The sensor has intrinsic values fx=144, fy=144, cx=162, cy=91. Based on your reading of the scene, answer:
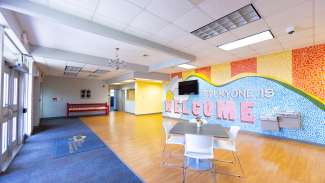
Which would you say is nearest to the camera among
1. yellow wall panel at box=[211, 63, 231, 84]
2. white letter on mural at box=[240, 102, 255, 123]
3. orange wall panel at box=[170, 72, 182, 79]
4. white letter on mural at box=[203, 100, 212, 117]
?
white letter on mural at box=[240, 102, 255, 123]

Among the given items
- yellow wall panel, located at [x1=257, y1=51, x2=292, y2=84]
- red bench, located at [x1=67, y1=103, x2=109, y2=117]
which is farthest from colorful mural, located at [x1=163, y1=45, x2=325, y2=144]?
red bench, located at [x1=67, y1=103, x2=109, y2=117]

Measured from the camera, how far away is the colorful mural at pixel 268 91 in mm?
4215

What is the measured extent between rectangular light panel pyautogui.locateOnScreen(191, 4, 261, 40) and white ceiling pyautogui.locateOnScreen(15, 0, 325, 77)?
5.1 inches

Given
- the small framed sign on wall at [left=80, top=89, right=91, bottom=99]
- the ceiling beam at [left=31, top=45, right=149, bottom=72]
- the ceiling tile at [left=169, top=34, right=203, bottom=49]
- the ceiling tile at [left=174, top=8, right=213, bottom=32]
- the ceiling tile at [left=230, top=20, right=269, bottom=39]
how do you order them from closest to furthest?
the ceiling tile at [left=174, top=8, right=213, bottom=32] → the ceiling tile at [left=230, top=20, right=269, bottom=39] → the ceiling tile at [left=169, top=34, right=203, bottom=49] → the ceiling beam at [left=31, top=45, right=149, bottom=72] → the small framed sign on wall at [left=80, top=89, right=91, bottom=99]

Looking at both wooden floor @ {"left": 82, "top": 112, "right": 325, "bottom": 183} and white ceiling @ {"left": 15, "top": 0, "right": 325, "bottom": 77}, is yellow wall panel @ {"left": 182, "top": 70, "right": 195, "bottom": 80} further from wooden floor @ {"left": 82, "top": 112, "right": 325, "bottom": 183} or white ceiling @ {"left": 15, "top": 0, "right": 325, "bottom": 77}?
wooden floor @ {"left": 82, "top": 112, "right": 325, "bottom": 183}

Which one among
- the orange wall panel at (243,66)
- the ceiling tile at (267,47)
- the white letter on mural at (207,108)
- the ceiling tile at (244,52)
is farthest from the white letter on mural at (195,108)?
the ceiling tile at (267,47)

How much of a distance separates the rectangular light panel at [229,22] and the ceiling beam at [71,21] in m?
1.34

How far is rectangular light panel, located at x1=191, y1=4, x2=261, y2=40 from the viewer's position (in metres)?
2.70

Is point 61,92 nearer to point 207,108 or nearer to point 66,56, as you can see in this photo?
point 66,56

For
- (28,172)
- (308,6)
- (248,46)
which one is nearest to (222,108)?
(248,46)

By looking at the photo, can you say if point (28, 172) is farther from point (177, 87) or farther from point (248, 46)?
point (177, 87)

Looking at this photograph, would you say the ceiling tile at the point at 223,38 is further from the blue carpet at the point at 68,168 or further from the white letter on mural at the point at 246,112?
the blue carpet at the point at 68,168

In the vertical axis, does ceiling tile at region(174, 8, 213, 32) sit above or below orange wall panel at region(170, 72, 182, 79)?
above

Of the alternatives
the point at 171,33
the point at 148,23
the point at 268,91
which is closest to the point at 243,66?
the point at 268,91
